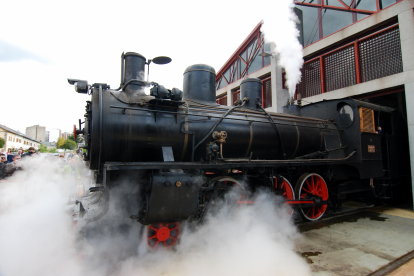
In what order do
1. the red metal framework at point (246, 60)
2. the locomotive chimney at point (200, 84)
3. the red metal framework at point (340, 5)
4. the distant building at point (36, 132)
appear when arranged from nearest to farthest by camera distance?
the locomotive chimney at point (200, 84), the red metal framework at point (340, 5), the red metal framework at point (246, 60), the distant building at point (36, 132)

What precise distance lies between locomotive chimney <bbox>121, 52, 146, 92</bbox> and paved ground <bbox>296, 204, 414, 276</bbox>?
11.1ft

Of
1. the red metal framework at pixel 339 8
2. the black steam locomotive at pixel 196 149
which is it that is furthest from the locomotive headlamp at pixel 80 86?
the red metal framework at pixel 339 8

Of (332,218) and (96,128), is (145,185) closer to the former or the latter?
(96,128)

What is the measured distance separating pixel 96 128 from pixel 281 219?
327 centimetres

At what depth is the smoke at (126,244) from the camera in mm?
2637

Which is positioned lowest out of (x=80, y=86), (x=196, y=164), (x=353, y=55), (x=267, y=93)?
(x=196, y=164)

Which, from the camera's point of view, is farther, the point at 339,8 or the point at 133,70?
the point at 339,8

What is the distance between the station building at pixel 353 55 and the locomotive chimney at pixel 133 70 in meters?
5.46

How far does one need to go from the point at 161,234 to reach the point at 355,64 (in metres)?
7.39

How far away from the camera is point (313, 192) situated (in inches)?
188

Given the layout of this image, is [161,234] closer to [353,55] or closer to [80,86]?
[80,86]

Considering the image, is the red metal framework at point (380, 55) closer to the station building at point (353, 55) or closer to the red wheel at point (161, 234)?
the station building at point (353, 55)

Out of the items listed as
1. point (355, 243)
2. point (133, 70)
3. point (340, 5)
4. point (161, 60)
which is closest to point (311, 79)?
point (340, 5)

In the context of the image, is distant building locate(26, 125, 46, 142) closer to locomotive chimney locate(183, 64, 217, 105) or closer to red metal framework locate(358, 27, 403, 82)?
locomotive chimney locate(183, 64, 217, 105)
